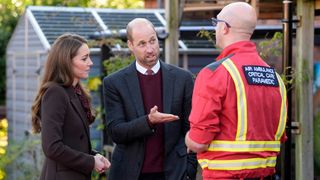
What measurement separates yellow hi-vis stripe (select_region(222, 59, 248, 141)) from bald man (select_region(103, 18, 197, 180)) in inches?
42.9

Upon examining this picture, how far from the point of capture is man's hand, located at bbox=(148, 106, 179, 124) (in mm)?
4816

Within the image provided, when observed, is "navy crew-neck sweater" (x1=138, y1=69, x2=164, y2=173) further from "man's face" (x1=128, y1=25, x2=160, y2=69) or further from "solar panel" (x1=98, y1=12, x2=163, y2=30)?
"solar panel" (x1=98, y1=12, x2=163, y2=30)

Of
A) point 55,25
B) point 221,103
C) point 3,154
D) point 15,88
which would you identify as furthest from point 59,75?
point 15,88

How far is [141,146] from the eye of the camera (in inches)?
202

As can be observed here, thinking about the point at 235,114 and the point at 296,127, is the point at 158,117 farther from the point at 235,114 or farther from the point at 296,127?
the point at 296,127

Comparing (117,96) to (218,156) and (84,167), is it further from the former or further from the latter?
(218,156)

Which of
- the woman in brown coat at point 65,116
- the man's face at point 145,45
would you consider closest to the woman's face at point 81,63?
the woman in brown coat at point 65,116

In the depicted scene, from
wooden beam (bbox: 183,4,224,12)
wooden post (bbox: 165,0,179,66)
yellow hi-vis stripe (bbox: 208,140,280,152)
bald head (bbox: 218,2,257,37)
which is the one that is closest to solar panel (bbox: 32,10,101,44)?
wooden beam (bbox: 183,4,224,12)

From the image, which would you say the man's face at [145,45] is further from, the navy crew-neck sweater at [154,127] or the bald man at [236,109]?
the bald man at [236,109]

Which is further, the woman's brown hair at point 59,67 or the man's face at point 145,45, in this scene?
the man's face at point 145,45

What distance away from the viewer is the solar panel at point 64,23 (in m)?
12.3

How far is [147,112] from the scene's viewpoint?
5211mm

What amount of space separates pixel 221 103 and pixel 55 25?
8872 mm

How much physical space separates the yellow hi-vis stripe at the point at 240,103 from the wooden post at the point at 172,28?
159 inches
